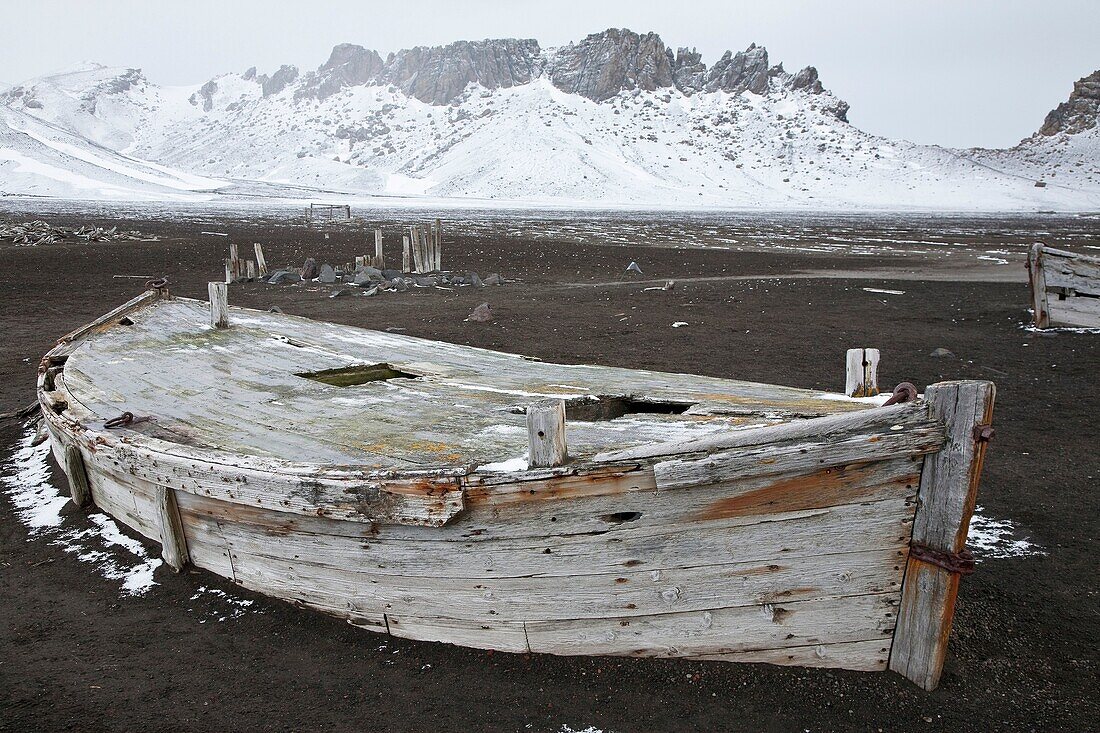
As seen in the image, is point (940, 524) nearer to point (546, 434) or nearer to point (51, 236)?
point (546, 434)

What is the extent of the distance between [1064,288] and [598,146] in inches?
4767

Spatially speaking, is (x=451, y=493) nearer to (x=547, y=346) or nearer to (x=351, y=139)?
(x=547, y=346)

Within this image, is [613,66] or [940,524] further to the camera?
[613,66]

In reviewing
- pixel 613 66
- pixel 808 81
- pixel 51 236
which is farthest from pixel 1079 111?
pixel 51 236

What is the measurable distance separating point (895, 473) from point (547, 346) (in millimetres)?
9087

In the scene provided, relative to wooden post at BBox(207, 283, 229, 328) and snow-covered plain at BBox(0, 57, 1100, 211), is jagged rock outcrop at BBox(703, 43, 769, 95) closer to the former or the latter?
snow-covered plain at BBox(0, 57, 1100, 211)

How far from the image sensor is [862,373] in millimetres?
5379

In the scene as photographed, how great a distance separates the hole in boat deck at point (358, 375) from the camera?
21.3 feet

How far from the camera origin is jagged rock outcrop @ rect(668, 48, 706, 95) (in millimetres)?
170375

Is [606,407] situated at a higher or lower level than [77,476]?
higher

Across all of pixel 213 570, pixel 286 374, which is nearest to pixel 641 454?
pixel 213 570

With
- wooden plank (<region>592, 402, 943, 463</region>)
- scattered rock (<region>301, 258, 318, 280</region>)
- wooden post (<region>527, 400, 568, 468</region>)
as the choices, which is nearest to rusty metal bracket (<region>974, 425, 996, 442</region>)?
wooden plank (<region>592, 402, 943, 463</region>)

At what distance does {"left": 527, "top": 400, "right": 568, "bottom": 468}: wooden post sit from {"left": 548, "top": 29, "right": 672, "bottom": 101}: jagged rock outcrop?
168 m

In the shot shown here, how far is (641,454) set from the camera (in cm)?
344
